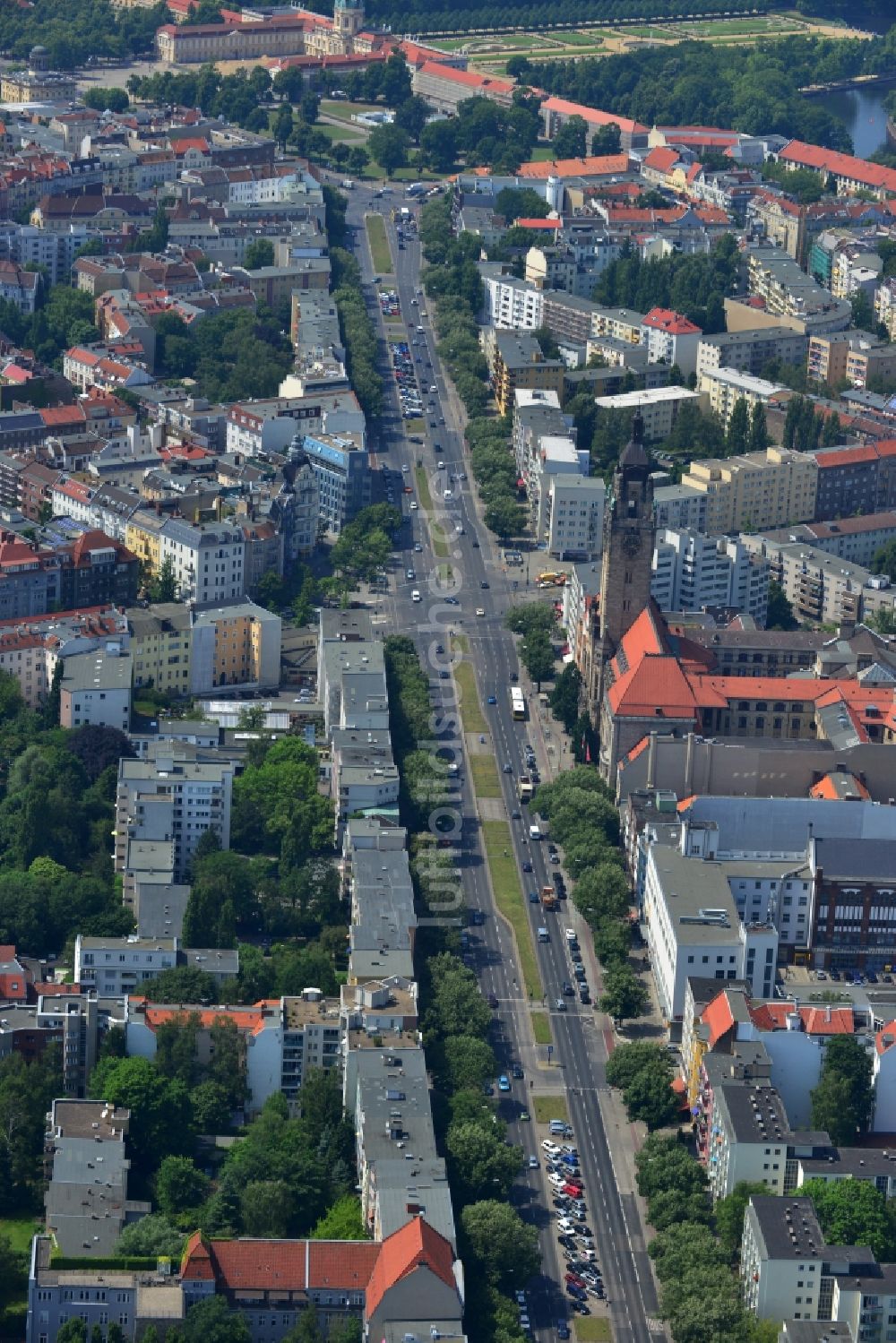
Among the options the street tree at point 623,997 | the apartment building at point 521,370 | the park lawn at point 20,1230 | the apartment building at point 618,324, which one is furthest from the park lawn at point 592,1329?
the apartment building at point 618,324

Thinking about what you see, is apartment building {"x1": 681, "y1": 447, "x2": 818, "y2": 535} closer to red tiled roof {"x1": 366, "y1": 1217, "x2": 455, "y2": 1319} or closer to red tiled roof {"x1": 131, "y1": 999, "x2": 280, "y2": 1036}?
red tiled roof {"x1": 131, "y1": 999, "x2": 280, "y2": 1036}

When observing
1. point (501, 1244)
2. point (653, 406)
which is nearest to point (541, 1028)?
point (501, 1244)

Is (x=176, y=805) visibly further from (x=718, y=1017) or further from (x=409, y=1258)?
(x=409, y=1258)

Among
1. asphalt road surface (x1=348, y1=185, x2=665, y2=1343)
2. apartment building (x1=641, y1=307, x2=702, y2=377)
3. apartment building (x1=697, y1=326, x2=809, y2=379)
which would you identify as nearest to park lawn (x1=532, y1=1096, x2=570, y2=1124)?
asphalt road surface (x1=348, y1=185, x2=665, y2=1343)

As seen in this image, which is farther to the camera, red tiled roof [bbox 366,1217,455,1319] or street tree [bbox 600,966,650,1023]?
street tree [bbox 600,966,650,1023]

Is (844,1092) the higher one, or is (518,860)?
(844,1092)
